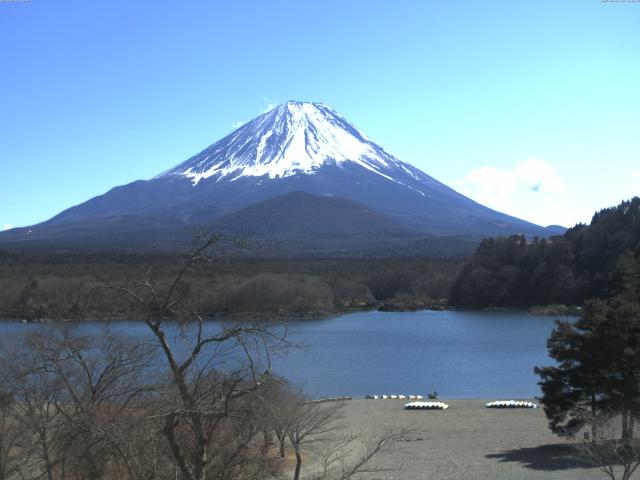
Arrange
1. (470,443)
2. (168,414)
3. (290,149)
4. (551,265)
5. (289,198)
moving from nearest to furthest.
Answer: (168,414) → (470,443) → (551,265) → (289,198) → (290,149)

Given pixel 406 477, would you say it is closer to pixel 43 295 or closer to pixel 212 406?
pixel 212 406

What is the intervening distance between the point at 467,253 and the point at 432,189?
177 ft

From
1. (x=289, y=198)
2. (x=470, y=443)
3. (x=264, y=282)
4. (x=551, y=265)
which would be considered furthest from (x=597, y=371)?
(x=289, y=198)

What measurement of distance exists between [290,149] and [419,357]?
11657 cm

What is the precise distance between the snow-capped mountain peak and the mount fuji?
18 centimetres

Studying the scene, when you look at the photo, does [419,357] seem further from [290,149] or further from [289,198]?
[290,149]

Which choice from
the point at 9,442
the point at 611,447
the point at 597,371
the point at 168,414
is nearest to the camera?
the point at 168,414

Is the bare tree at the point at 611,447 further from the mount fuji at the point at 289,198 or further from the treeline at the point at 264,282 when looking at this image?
the mount fuji at the point at 289,198

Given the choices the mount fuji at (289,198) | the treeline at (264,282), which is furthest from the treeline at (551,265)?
the mount fuji at (289,198)

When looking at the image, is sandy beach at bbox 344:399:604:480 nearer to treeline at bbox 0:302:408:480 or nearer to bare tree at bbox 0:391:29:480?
treeline at bbox 0:302:408:480

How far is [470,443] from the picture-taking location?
15.4 meters

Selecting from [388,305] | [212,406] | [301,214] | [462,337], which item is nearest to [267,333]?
[212,406]

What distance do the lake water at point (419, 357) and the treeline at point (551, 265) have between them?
25.8 ft

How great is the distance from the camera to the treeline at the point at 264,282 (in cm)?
4816
